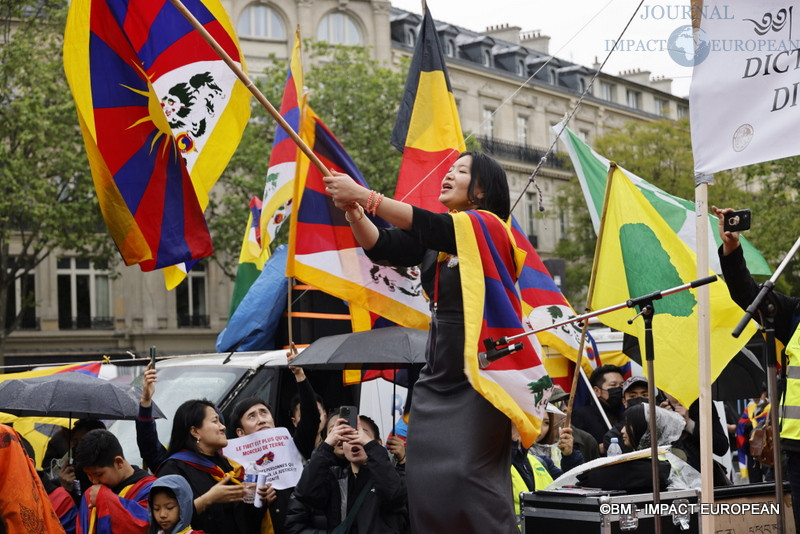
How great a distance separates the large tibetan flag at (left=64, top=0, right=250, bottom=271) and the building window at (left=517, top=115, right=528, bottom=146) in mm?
40990

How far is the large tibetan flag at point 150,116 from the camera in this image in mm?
5918

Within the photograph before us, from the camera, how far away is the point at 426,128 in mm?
8930

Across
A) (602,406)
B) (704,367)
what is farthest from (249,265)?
(704,367)

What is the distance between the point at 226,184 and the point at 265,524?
2883 centimetres

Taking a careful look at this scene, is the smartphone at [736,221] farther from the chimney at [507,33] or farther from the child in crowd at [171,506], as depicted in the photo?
the chimney at [507,33]

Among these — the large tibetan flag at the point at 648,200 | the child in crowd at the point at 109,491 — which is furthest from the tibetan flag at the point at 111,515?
the large tibetan flag at the point at 648,200

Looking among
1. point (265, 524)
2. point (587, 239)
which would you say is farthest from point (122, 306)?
point (265, 524)

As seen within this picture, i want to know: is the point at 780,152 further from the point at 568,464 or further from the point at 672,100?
the point at 672,100

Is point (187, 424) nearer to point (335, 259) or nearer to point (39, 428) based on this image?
point (335, 259)

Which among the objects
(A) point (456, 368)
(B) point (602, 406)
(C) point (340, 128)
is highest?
(C) point (340, 128)

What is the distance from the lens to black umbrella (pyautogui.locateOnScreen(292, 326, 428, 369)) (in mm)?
7141

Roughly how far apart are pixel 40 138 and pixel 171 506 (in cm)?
2130

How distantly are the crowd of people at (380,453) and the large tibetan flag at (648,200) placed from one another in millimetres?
1482

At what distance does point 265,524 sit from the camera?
20.6 ft
